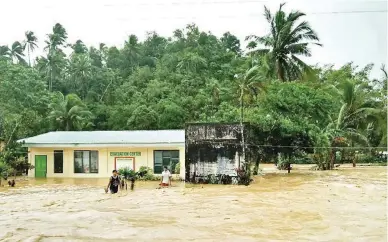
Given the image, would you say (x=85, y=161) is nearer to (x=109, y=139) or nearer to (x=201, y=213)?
(x=109, y=139)

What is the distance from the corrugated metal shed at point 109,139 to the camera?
25281 millimetres

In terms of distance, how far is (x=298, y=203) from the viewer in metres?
15.3

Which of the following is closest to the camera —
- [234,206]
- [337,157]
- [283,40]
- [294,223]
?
[294,223]

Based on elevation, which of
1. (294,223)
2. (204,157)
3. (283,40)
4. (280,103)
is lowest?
(294,223)

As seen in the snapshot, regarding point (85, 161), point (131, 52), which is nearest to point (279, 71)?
point (85, 161)

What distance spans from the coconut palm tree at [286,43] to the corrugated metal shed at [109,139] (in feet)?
29.1

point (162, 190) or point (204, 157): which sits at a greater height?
point (204, 157)

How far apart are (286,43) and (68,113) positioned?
18892mm

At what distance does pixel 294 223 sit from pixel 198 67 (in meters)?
34.1

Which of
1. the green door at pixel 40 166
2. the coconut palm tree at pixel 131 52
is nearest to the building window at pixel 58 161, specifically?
the green door at pixel 40 166

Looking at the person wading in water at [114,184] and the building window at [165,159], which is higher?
the building window at [165,159]

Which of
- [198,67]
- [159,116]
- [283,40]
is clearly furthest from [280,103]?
[198,67]

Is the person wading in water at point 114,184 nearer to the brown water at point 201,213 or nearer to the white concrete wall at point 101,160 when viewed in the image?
the brown water at point 201,213

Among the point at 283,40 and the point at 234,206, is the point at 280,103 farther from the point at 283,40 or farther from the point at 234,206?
the point at 234,206
